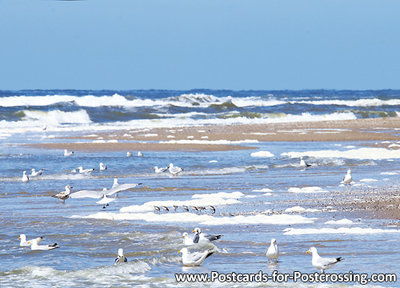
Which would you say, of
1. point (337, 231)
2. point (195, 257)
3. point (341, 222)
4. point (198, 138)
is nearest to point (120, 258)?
point (195, 257)

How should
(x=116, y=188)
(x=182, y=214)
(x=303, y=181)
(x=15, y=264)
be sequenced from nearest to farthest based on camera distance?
(x=15, y=264) < (x=182, y=214) < (x=116, y=188) < (x=303, y=181)

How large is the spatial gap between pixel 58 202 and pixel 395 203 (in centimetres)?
615

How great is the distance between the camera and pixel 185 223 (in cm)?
1147

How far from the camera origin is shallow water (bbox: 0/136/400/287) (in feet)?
27.6

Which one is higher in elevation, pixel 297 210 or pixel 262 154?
pixel 297 210

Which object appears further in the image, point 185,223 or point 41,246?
point 185,223

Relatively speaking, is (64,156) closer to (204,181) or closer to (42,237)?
(204,181)

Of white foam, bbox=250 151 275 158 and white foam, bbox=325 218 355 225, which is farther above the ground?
white foam, bbox=325 218 355 225

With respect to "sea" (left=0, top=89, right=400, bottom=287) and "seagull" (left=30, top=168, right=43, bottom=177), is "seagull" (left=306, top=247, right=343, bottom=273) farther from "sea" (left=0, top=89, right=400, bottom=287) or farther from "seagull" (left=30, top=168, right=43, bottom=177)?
"seagull" (left=30, top=168, right=43, bottom=177)

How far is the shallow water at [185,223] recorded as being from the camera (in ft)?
27.6

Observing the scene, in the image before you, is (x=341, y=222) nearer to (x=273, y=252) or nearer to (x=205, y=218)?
(x=205, y=218)

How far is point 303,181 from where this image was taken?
1630 centimetres

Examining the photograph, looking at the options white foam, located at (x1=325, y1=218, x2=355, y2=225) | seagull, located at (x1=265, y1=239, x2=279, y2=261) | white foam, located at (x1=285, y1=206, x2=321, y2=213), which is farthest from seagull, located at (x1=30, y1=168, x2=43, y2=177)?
seagull, located at (x1=265, y1=239, x2=279, y2=261)

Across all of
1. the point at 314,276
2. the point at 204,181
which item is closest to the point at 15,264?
the point at 314,276
